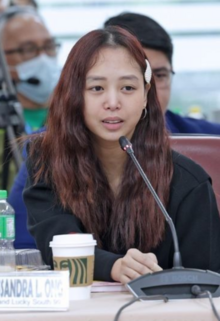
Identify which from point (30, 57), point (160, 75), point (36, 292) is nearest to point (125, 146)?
point (36, 292)

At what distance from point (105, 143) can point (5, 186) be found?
160 centimetres

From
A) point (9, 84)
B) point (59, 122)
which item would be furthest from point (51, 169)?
point (9, 84)

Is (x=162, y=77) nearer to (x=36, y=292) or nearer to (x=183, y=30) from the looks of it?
(x=36, y=292)

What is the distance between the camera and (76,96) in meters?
2.03

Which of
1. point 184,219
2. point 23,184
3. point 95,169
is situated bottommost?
point 23,184

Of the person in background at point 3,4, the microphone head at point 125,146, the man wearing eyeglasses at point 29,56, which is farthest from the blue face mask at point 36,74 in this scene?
the microphone head at point 125,146

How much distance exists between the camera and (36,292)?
143cm

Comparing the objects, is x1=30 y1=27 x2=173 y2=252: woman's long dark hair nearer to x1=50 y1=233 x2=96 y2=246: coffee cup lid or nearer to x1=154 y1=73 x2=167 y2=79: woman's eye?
x1=50 y1=233 x2=96 y2=246: coffee cup lid

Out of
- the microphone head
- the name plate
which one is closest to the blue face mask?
the microphone head

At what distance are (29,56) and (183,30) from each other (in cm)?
134

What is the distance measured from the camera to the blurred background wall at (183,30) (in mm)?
5180

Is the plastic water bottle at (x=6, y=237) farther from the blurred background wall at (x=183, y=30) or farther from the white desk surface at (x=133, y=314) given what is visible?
the blurred background wall at (x=183, y=30)

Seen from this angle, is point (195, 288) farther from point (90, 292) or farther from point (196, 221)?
point (196, 221)

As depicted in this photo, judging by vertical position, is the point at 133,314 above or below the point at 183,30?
below
